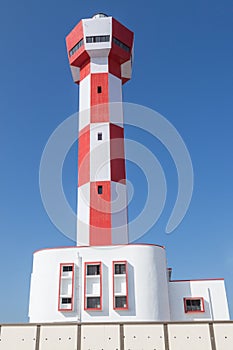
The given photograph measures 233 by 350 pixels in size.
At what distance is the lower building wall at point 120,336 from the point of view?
34.1ft

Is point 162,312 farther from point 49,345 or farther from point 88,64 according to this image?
point 88,64

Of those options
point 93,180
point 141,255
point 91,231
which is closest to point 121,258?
point 141,255

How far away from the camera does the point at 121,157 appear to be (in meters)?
23.0

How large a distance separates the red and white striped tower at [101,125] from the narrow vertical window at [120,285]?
2.15 meters

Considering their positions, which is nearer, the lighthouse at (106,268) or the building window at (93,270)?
the lighthouse at (106,268)

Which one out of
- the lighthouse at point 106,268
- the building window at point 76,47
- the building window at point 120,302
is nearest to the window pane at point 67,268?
the lighthouse at point 106,268

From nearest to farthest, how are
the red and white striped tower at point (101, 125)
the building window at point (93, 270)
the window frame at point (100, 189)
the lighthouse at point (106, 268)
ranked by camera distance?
the lighthouse at point (106, 268) < the building window at point (93, 270) < the red and white striped tower at point (101, 125) < the window frame at point (100, 189)

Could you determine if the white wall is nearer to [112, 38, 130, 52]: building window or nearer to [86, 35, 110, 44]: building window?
[86, 35, 110, 44]: building window

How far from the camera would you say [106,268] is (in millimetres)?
17984

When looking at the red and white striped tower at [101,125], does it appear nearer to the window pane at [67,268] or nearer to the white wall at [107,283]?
the white wall at [107,283]

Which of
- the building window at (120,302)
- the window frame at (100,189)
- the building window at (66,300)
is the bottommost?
the building window at (120,302)

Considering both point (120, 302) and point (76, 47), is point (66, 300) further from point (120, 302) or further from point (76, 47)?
point (76, 47)

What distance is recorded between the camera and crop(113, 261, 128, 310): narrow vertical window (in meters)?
17.2

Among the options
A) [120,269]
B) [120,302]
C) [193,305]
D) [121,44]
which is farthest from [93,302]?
[121,44]
